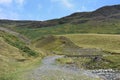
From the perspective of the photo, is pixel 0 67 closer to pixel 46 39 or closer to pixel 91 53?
pixel 91 53

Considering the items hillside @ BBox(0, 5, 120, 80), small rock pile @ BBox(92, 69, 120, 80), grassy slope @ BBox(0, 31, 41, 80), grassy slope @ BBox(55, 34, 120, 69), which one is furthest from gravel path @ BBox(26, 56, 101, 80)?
grassy slope @ BBox(55, 34, 120, 69)

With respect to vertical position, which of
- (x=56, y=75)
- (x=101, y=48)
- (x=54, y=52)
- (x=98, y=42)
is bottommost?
(x=54, y=52)

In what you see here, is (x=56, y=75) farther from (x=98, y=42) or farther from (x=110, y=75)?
(x=98, y=42)

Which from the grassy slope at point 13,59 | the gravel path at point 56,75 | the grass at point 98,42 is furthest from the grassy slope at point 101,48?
the gravel path at point 56,75

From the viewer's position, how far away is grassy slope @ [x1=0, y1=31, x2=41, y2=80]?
167 feet

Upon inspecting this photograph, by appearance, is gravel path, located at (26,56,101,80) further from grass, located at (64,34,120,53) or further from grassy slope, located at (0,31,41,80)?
grass, located at (64,34,120,53)

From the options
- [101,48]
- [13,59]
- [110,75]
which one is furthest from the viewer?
[101,48]

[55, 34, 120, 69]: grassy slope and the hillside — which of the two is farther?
[55, 34, 120, 69]: grassy slope

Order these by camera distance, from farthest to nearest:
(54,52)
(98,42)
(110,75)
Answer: (98,42) < (54,52) < (110,75)

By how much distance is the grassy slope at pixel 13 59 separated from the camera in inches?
2003

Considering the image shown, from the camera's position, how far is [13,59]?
71000mm

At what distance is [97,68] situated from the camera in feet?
281

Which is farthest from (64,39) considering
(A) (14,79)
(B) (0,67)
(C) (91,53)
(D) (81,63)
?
(A) (14,79)

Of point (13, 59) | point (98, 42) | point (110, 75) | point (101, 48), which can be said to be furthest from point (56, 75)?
point (98, 42)
